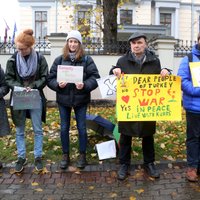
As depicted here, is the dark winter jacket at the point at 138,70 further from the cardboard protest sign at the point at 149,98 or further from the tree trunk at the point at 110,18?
the tree trunk at the point at 110,18

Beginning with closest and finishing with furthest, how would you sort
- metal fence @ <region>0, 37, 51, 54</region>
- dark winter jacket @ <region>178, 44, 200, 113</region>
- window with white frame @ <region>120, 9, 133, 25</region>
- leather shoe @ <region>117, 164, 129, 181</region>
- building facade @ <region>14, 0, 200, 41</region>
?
dark winter jacket @ <region>178, 44, 200, 113</region> < leather shoe @ <region>117, 164, 129, 181</region> < metal fence @ <region>0, 37, 51, 54</region> < building facade @ <region>14, 0, 200, 41</region> < window with white frame @ <region>120, 9, 133, 25</region>

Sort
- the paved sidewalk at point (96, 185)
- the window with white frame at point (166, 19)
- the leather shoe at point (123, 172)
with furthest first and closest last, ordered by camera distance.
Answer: the window with white frame at point (166, 19)
the leather shoe at point (123, 172)
the paved sidewalk at point (96, 185)

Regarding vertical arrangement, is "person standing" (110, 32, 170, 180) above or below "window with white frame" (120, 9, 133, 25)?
below

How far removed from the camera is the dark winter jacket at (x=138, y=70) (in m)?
4.96

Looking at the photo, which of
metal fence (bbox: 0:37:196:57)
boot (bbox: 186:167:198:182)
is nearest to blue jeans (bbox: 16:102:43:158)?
boot (bbox: 186:167:198:182)

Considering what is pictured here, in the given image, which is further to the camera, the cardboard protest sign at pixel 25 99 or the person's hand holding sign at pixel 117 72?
the cardboard protest sign at pixel 25 99

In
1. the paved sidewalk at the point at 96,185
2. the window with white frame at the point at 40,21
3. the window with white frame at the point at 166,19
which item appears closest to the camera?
the paved sidewalk at the point at 96,185

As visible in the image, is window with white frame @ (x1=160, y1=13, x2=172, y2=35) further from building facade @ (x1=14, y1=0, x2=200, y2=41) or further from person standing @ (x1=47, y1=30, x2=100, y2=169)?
person standing @ (x1=47, y1=30, x2=100, y2=169)

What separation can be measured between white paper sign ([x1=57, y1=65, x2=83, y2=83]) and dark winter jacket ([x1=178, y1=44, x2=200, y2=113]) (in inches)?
56.8

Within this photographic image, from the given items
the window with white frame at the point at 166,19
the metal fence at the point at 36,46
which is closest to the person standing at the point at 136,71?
the metal fence at the point at 36,46

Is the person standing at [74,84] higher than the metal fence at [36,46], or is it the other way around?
the metal fence at [36,46]

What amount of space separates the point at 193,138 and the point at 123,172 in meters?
1.12

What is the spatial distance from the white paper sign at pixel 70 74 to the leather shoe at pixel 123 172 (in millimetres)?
1404

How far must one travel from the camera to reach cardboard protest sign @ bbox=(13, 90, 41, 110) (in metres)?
5.20
